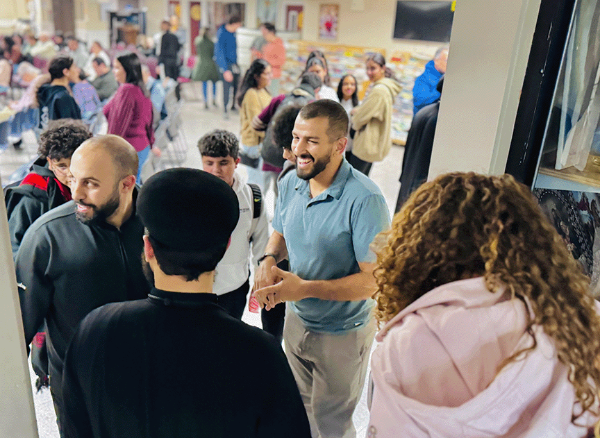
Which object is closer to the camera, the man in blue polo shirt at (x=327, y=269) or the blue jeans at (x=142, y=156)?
the man in blue polo shirt at (x=327, y=269)

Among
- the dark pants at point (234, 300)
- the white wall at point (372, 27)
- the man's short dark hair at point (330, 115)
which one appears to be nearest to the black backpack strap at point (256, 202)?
the dark pants at point (234, 300)

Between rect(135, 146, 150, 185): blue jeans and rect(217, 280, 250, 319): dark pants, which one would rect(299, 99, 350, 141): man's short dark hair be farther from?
rect(135, 146, 150, 185): blue jeans

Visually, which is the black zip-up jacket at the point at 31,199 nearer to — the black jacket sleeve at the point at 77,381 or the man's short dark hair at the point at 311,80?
the black jacket sleeve at the point at 77,381

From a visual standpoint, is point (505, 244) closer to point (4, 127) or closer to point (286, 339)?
point (286, 339)

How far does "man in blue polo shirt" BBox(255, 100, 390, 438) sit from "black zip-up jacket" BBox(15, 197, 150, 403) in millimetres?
475

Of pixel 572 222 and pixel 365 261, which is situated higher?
pixel 572 222

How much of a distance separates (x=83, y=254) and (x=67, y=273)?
0.25 feet

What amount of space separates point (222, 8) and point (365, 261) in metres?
12.0

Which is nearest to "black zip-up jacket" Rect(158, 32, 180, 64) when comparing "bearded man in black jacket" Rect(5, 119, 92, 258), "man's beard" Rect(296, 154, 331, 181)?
"bearded man in black jacket" Rect(5, 119, 92, 258)

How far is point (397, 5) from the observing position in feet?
25.8

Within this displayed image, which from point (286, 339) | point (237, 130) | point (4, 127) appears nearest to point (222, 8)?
point (237, 130)

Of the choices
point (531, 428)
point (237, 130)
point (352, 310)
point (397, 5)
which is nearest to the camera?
point (531, 428)

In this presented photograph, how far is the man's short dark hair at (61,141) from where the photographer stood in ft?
7.37

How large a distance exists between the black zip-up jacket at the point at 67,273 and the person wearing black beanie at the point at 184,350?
0.59 m
